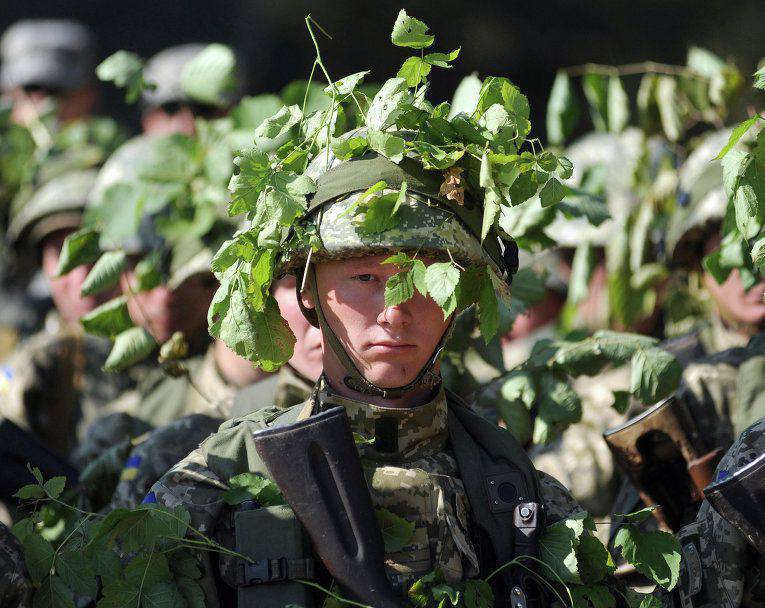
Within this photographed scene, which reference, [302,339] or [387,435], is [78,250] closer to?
[302,339]

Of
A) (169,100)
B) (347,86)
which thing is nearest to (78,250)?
(347,86)

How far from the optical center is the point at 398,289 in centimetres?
302

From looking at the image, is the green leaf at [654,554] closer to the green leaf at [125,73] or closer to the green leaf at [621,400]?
the green leaf at [621,400]

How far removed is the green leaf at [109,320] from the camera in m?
4.66

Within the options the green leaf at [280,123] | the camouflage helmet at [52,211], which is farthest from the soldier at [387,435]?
the camouflage helmet at [52,211]

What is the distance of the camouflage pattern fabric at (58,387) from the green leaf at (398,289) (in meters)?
3.62

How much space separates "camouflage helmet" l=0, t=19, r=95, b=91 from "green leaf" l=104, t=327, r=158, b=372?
5.44 m

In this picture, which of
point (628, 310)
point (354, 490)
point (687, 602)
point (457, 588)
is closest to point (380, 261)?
point (354, 490)

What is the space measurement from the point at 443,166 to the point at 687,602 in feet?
4.00

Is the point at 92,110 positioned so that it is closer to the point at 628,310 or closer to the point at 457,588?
the point at 628,310

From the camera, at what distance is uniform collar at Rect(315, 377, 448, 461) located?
10.6ft

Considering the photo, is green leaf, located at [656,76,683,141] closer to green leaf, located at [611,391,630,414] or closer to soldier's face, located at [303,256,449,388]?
green leaf, located at [611,391,630,414]

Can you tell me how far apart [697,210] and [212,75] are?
7.06 ft

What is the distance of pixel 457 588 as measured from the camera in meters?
3.01
